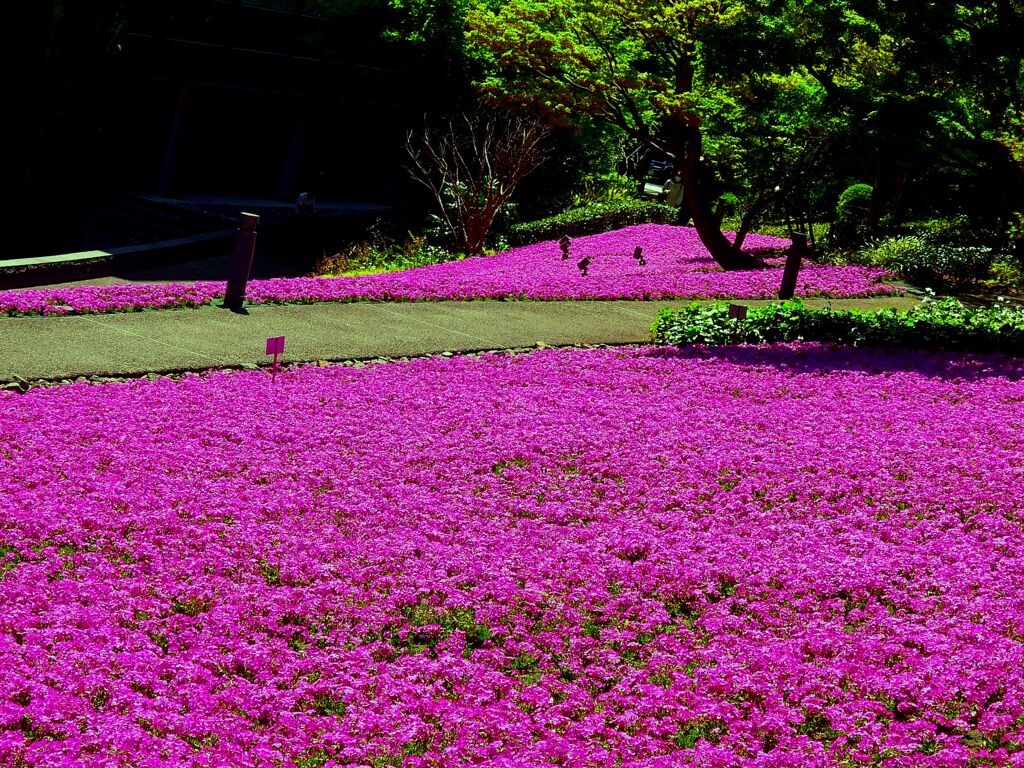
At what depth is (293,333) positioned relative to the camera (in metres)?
13.9

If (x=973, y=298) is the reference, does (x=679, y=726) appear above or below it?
below

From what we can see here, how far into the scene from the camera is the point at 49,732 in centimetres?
533

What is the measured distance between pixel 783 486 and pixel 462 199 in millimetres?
21309

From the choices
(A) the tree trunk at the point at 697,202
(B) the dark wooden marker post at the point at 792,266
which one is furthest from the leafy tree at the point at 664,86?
(B) the dark wooden marker post at the point at 792,266

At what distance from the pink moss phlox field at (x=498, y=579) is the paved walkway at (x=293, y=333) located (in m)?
0.81

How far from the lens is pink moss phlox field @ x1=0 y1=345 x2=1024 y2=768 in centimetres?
559

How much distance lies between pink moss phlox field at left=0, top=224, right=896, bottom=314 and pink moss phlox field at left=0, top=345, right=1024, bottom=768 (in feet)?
12.6

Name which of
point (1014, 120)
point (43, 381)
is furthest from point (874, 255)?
point (43, 381)

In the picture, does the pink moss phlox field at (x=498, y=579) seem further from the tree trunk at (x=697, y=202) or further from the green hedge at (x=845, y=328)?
the tree trunk at (x=697, y=202)

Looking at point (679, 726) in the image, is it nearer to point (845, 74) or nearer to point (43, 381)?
point (43, 381)

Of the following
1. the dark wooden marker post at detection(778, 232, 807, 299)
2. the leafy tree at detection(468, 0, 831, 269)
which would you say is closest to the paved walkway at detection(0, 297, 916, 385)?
the dark wooden marker post at detection(778, 232, 807, 299)

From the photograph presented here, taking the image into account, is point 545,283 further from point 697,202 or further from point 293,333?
point 293,333

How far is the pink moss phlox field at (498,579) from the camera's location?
18.4 feet

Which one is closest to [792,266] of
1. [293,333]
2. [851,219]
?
[293,333]
